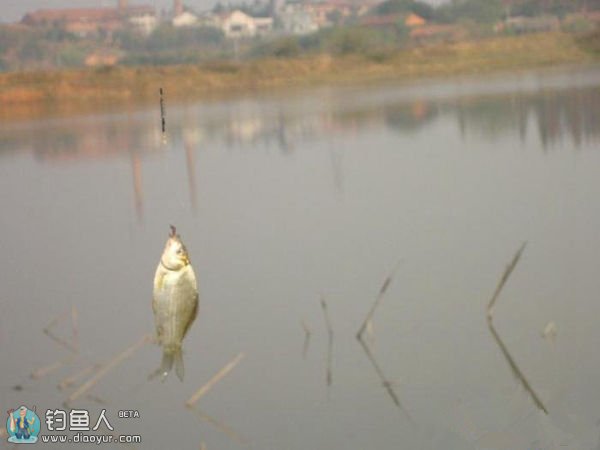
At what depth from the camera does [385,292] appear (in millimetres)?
6418

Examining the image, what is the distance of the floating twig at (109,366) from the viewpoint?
532cm

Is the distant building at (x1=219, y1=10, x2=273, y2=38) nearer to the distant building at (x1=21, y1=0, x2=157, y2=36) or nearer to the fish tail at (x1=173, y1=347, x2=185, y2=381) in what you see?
the distant building at (x1=21, y1=0, x2=157, y2=36)

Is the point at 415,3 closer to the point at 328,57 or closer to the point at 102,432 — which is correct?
the point at 328,57

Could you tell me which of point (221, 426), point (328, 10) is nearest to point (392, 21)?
point (328, 10)

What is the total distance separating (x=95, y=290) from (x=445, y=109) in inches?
480

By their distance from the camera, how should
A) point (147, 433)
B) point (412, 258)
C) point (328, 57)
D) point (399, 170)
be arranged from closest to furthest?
point (147, 433) < point (412, 258) < point (399, 170) < point (328, 57)

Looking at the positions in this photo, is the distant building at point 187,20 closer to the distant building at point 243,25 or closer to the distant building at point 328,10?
the distant building at point 243,25

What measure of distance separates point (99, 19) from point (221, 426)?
1045 inches

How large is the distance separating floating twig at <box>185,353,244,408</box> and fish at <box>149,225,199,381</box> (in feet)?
5.83

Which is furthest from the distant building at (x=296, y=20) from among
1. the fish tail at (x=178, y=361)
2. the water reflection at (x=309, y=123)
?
the fish tail at (x=178, y=361)

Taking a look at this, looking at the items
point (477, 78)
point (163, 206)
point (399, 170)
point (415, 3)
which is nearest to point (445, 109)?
point (399, 170)

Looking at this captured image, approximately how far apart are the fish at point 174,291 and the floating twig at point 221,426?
4.74 ft

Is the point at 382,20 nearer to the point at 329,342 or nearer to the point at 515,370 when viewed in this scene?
the point at 329,342

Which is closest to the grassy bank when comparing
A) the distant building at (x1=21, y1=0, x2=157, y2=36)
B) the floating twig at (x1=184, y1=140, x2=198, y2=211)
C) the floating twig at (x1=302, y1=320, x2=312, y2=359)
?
the distant building at (x1=21, y1=0, x2=157, y2=36)
